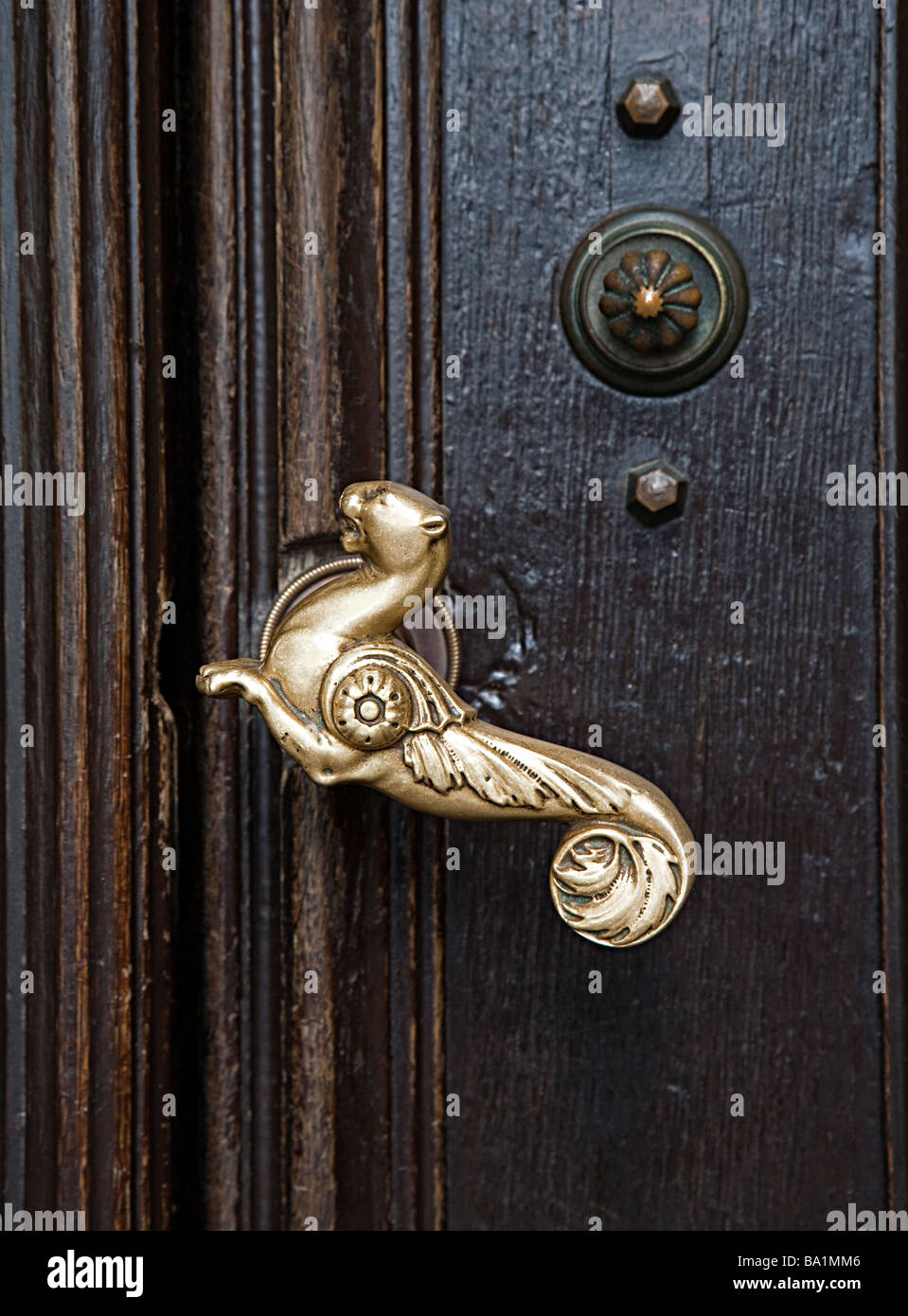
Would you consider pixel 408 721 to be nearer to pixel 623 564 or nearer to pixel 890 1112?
pixel 623 564

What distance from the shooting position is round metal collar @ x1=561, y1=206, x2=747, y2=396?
519 millimetres

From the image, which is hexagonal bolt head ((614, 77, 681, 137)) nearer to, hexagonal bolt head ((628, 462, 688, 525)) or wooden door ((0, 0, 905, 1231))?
wooden door ((0, 0, 905, 1231))

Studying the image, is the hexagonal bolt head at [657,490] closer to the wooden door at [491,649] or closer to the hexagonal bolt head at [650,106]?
the wooden door at [491,649]

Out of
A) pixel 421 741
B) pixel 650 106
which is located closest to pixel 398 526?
pixel 421 741

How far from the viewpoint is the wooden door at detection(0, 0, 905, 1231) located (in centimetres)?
51

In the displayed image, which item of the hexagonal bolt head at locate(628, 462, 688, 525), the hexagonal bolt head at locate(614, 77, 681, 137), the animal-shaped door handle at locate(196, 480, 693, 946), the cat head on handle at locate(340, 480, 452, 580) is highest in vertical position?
the hexagonal bolt head at locate(614, 77, 681, 137)

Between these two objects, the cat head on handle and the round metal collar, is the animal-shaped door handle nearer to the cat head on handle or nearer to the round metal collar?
the cat head on handle

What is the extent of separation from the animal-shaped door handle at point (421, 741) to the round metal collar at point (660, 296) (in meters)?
0.13

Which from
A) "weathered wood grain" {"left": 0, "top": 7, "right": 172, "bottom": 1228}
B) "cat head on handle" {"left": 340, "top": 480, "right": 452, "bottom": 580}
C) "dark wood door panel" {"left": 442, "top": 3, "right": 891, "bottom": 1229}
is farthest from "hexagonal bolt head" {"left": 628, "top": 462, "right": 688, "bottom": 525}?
"weathered wood grain" {"left": 0, "top": 7, "right": 172, "bottom": 1228}

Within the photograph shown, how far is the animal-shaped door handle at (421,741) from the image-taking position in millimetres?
461

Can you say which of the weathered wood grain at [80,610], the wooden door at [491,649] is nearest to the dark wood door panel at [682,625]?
the wooden door at [491,649]

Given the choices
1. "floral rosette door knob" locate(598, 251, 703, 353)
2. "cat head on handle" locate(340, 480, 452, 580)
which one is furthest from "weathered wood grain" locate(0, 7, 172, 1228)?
"floral rosette door knob" locate(598, 251, 703, 353)

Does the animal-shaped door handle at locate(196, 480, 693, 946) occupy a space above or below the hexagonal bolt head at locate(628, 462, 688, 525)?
below

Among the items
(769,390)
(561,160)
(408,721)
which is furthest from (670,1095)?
(561,160)
